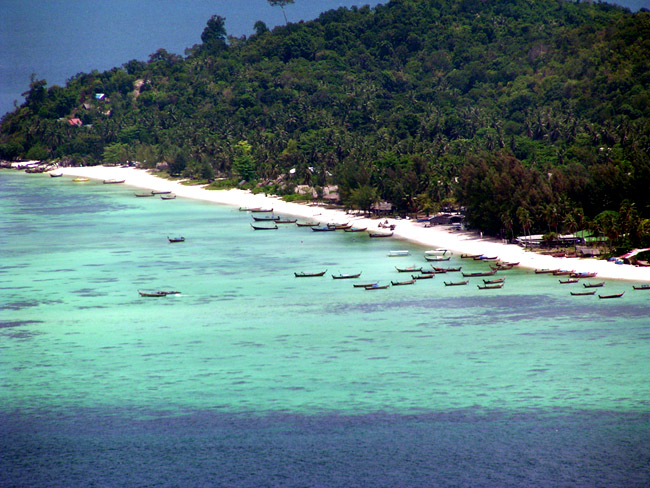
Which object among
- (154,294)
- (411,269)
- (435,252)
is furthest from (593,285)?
(154,294)

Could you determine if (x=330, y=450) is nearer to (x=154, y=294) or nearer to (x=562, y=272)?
(x=154, y=294)

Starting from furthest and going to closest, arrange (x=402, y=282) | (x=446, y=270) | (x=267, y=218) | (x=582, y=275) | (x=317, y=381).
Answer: (x=267, y=218), (x=446, y=270), (x=402, y=282), (x=582, y=275), (x=317, y=381)

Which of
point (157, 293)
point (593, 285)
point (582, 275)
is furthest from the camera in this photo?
point (582, 275)

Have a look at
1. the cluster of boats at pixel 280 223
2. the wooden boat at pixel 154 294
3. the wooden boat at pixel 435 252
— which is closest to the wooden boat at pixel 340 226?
the cluster of boats at pixel 280 223

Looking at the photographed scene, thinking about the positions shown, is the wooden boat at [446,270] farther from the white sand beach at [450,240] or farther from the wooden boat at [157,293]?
the wooden boat at [157,293]

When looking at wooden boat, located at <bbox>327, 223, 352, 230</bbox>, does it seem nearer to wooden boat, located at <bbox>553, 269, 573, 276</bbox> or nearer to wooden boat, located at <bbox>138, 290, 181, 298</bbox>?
wooden boat, located at <bbox>553, 269, 573, 276</bbox>

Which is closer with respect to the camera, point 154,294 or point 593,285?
point 593,285
